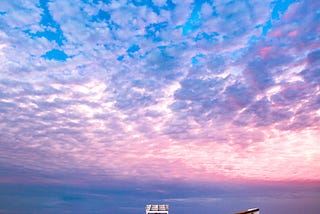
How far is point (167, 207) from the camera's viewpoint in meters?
24.8

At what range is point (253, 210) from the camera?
40.2 ft

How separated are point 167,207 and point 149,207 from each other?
5.04 feet

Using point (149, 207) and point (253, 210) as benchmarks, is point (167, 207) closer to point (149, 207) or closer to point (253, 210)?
point (149, 207)

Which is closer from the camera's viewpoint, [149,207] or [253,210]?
[253,210]

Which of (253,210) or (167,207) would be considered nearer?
(253,210)

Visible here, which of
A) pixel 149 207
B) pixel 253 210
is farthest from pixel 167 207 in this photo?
pixel 253 210

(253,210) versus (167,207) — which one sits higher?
(167,207)

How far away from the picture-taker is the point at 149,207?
25.0 m

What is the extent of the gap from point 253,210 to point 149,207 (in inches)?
560

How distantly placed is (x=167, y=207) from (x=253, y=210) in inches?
536

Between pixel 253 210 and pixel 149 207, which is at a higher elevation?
pixel 149 207
